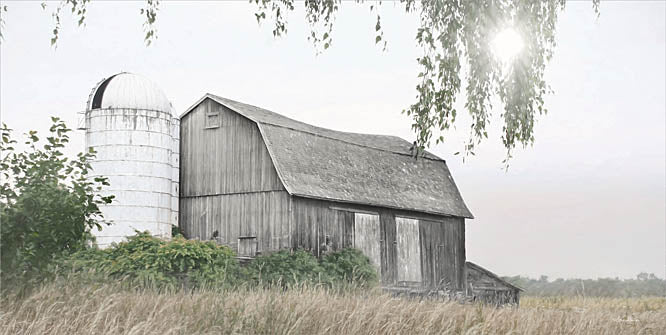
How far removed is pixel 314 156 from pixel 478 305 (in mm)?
14220

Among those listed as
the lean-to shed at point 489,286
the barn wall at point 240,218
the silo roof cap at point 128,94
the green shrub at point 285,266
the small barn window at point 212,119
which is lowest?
the lean-to shed at point 489,286

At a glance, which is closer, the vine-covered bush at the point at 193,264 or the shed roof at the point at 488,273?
the vine-covered bush at the point at 193,264

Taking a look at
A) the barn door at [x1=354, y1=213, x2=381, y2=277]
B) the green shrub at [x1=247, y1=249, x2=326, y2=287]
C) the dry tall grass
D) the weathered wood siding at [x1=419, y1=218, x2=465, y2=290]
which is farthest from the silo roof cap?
the dry tall grass

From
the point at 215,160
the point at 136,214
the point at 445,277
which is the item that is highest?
the point at 215,160

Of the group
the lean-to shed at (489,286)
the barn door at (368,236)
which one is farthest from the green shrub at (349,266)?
the lean-to shed at (489,286)

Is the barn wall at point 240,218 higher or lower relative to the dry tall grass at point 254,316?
higher

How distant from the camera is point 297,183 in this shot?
2423cm

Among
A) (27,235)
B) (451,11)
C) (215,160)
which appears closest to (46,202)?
(27,235)

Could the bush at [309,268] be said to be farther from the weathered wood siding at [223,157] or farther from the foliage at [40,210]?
the foliage at [40,210]

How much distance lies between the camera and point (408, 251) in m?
28.2

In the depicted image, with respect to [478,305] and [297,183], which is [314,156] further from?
[478,305]

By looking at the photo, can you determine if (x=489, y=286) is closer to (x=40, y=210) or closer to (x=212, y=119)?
(x=212, y=119)

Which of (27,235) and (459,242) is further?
(459,242)

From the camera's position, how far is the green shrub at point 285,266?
22609 mm
